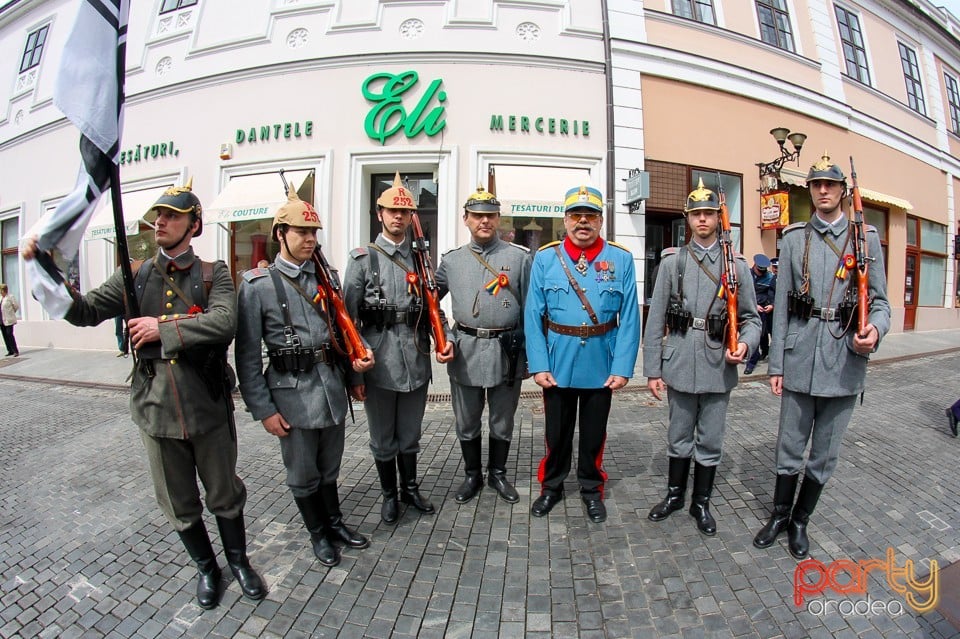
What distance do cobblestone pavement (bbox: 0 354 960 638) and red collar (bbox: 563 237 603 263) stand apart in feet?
5.79

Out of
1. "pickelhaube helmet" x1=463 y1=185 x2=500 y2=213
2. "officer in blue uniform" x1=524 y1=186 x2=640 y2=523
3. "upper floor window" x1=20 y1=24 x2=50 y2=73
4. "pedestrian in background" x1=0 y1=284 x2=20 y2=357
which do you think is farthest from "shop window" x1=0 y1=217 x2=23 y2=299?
"officer in blue uniform" x1=524 y1=186 x2=640 y2=523

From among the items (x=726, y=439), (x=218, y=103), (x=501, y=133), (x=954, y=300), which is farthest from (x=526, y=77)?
(x=954, y=300)

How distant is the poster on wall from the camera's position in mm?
9336

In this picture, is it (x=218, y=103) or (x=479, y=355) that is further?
(x=218, y=103)

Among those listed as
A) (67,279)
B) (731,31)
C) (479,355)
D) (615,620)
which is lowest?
(615,620)

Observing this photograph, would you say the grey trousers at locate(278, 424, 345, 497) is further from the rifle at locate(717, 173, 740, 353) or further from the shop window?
the shop window

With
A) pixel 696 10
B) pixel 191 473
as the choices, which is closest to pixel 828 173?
pixel 191 473

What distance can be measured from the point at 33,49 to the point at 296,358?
17.5 meters

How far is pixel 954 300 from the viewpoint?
1504cm

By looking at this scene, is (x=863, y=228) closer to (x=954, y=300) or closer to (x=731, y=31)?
(x=731, y=31)

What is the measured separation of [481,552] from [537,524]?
1.56 feet

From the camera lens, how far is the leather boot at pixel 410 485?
9.78 ft

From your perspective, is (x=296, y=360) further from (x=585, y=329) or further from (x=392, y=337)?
(x=585, y=329)

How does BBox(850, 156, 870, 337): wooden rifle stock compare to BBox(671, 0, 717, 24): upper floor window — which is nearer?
BBox(850, 156, 870, 337): wooden rifle stock
